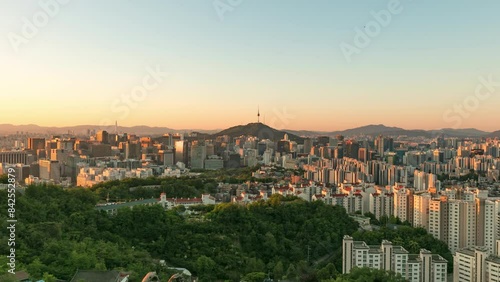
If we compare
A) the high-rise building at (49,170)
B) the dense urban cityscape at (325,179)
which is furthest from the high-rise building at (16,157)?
the high-rise building at (49,170)

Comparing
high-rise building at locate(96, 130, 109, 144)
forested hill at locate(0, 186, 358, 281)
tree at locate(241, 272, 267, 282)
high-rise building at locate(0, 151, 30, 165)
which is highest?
high-rise building at locate(96, 130, 109, 144)

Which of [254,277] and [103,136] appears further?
[103,136]

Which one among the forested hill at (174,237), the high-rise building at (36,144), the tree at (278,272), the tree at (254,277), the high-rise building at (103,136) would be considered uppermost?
the high-rise building at (103,136)

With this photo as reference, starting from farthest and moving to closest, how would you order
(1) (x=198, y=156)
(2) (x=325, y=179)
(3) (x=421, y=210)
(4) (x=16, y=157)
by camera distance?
1. (1) (x=198, y=156)
2. (2) (x=325, y=179)
3. (4) (x=16, y=157)
4. (3) (x=421, y=210)

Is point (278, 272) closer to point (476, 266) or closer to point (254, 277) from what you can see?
point (254, 277)

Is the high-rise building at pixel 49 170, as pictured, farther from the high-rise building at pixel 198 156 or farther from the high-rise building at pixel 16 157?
the high-rise building at pixel 198 156

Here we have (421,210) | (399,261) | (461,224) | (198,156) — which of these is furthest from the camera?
(198,156)

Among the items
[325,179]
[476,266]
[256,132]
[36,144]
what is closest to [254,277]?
[476,266]

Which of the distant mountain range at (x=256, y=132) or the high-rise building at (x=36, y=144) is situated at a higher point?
the distant mountain range at (x=256, y=132)

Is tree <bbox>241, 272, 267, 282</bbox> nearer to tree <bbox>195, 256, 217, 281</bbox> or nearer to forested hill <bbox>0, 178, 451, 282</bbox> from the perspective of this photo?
forested hill <bbox>0, 178, 451, 282</bbox>

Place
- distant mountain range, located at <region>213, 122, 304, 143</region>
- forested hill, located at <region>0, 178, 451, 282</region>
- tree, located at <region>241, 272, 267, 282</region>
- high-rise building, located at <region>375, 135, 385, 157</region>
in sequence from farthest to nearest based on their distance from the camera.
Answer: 1. distant mountain range, located at <region>213, 122, 304, 143</region>
2. high-rise building, located at <region>375, 135, 385, 157</region>
3. tree, located at <region>241, 272, 267, 282</region>
4. forested hill, located at <region>0, 178, 451, 282</region>

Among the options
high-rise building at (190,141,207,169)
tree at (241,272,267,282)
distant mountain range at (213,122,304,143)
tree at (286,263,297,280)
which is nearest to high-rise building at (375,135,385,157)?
distant mountain range at (213,122,304,143)

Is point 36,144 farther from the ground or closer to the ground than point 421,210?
farther from the ground
